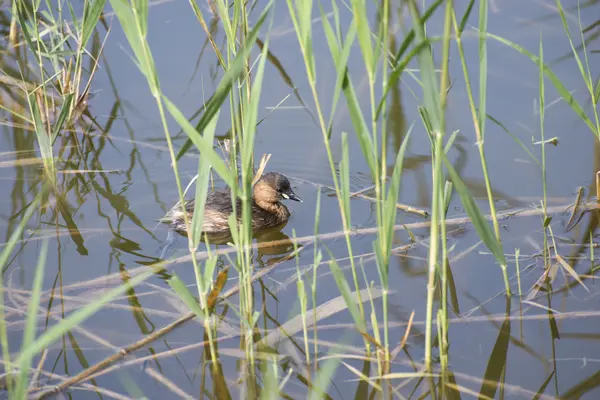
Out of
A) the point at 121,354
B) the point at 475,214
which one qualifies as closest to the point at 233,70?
the point at 475,214

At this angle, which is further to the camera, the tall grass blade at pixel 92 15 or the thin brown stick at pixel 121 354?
the tall grass blade at pixel 92 15

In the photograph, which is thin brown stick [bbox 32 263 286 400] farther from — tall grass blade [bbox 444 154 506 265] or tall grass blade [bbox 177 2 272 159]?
tall grass blade [bbox 444 154 506 265]

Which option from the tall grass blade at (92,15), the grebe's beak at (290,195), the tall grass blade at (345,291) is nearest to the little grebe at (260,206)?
the grebe's beak at (290,195)

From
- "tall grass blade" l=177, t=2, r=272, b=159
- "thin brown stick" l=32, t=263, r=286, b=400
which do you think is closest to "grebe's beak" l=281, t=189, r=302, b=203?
"thin brown stick" l=32, t=263, r=286, b=400

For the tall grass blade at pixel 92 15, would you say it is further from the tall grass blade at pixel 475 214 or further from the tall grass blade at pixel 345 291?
the tall grass blade at pixel 475 214

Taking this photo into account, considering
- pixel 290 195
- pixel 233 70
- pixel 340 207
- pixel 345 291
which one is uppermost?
pixel 233 70

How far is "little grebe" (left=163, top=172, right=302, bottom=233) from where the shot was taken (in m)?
5.60

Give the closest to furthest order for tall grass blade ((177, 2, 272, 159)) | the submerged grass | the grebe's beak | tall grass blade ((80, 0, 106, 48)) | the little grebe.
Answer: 1. the submerged grass
2. tall grass blade ((177, 2, 272, 159))
3. tall grass blade ((80, 0, 106, 48))
4. the little grebe
5. the grebe's beak

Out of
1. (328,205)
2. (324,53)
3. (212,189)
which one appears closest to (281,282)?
(328,205)

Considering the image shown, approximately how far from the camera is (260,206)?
5.79 m

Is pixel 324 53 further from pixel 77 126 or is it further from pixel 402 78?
→ pixel 77 126

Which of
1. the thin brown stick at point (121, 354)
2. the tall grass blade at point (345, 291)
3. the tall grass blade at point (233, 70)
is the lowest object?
the thin brown stick at point (121, 354)

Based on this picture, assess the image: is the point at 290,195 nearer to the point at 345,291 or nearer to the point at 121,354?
the point at 121,354

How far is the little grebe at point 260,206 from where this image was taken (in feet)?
18.4
